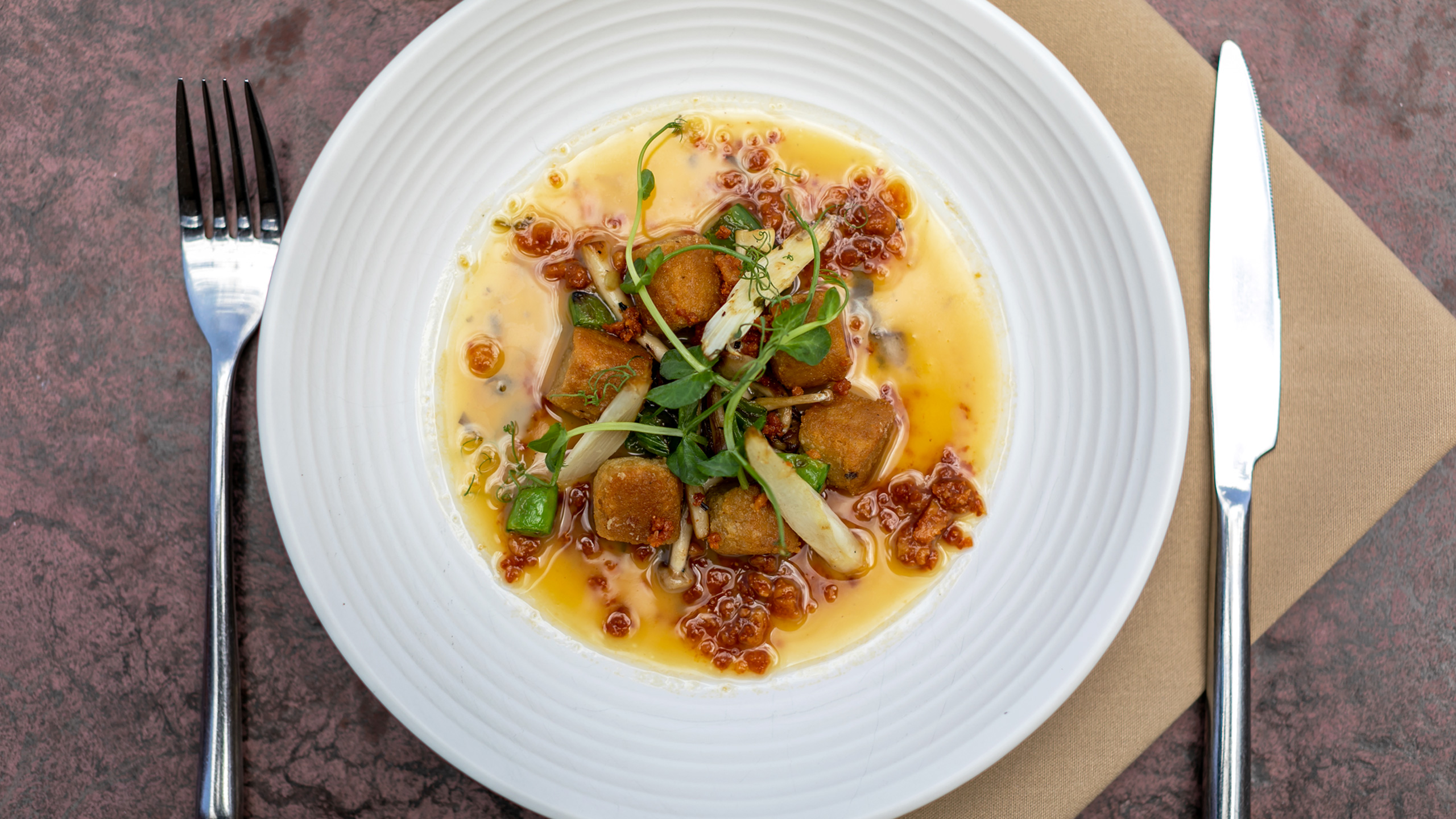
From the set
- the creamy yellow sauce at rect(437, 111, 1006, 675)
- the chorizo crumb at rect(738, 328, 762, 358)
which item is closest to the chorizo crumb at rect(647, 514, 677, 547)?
the creamy yellow sauce at rect(437, 111, 1006, 675)

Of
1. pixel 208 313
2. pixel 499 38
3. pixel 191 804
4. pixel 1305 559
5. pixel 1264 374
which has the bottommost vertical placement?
pixel 191 804

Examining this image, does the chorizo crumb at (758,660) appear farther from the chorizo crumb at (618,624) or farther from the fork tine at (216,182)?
the fork tine at (216,182)

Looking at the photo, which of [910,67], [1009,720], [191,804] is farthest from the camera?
[191,804]

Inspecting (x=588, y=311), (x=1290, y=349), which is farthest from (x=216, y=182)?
(x=1290, y=349)

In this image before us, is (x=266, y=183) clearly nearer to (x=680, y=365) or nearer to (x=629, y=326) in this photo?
(x=629, y=326)

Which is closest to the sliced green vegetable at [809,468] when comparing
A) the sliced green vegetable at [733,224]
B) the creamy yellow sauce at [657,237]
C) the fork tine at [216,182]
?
the creamy yellow sauce at [657,237]

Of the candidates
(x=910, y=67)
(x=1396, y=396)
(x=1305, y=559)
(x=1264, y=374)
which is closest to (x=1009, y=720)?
(x=1305, y=559)

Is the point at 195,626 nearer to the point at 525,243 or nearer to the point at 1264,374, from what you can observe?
the point at 525,243

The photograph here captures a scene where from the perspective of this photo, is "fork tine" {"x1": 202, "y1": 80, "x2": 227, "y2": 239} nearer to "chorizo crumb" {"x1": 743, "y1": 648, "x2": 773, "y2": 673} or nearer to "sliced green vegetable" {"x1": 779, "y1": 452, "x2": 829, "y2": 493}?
"sliced green vegetable" {"x1": 779, "y1": 452, "x2": 829, "y2": 493}
